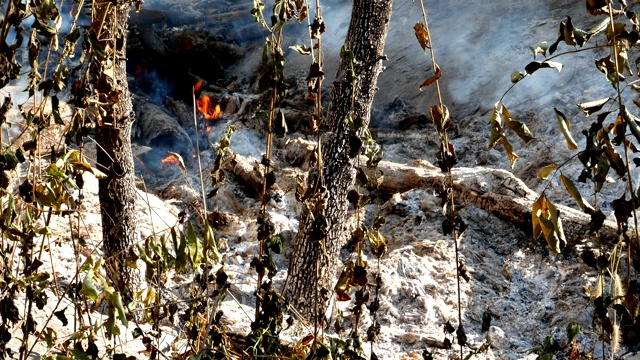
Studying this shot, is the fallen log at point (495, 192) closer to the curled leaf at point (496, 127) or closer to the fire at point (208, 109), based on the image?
the fire at point (208, 109)

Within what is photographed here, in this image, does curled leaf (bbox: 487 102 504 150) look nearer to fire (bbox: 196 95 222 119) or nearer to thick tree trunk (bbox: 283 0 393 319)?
thick tree trunk (bbox: 283 0 393 319)

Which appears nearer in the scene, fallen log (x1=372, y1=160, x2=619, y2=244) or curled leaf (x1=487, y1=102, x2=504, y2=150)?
curled leaf (x1=487, y1=102, x2=504, y2=150)

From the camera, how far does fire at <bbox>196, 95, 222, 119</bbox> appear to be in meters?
10.9

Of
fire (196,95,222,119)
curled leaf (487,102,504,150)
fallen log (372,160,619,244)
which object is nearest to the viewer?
curled leaf (487,102,504,150)

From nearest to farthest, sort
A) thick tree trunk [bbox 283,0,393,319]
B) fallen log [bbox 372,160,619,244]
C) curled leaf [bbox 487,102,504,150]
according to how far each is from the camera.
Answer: curled leaf [bbox 487,102,504,150] < thick tree trunk [bbox 283,0,393,319] < fallen log [bbox 372,160,619,244]

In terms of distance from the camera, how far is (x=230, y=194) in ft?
26.4

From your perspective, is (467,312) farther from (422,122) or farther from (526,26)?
(526,26)

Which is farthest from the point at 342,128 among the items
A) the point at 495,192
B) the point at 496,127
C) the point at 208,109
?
the point at 208,109

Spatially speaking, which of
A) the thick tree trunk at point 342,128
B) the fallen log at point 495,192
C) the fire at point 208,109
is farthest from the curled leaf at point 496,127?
the fire at point 208,109

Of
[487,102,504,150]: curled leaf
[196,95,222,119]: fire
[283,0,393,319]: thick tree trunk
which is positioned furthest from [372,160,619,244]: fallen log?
[487,102,504,150]: curled leaf

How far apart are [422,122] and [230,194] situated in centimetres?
363

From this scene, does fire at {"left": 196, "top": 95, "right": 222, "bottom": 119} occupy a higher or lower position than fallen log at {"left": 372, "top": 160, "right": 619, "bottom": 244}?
higher

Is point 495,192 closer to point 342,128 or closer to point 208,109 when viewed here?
point 342,128

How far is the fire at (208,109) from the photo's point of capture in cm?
1087
